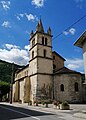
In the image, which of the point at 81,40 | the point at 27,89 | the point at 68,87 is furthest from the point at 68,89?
the point at 81,40

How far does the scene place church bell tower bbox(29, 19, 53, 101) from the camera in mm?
34281

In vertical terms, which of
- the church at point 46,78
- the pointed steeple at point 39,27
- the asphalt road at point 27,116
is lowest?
the asphalt road at point 27,116

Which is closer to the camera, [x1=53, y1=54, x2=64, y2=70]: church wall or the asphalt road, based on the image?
the asphalt road

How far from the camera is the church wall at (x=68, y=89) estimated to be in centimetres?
3266

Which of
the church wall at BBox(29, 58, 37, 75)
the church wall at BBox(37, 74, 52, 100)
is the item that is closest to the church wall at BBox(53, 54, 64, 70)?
the church wall at BBox(29, 58, 37, 75)

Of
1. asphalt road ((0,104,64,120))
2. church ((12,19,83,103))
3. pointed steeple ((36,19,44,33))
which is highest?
pointed steeple ((36,19,44,33))

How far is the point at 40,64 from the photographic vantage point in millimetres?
35438

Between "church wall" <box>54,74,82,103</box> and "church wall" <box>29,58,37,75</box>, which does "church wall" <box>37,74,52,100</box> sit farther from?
"church wall" <box>29,58,37,75</box>

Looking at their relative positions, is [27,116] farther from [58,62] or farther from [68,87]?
[58,62]

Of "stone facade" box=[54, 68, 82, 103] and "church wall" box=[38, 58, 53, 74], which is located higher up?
"church wall" box=[38, 58, 53, 74]

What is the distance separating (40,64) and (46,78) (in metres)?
3.14

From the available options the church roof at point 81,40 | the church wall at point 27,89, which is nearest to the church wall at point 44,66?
the church wall at point 27,89

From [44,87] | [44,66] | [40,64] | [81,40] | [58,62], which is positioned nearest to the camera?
[81,40]

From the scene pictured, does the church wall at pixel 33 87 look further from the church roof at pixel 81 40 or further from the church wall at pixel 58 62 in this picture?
the church roof at pixel 81 40
